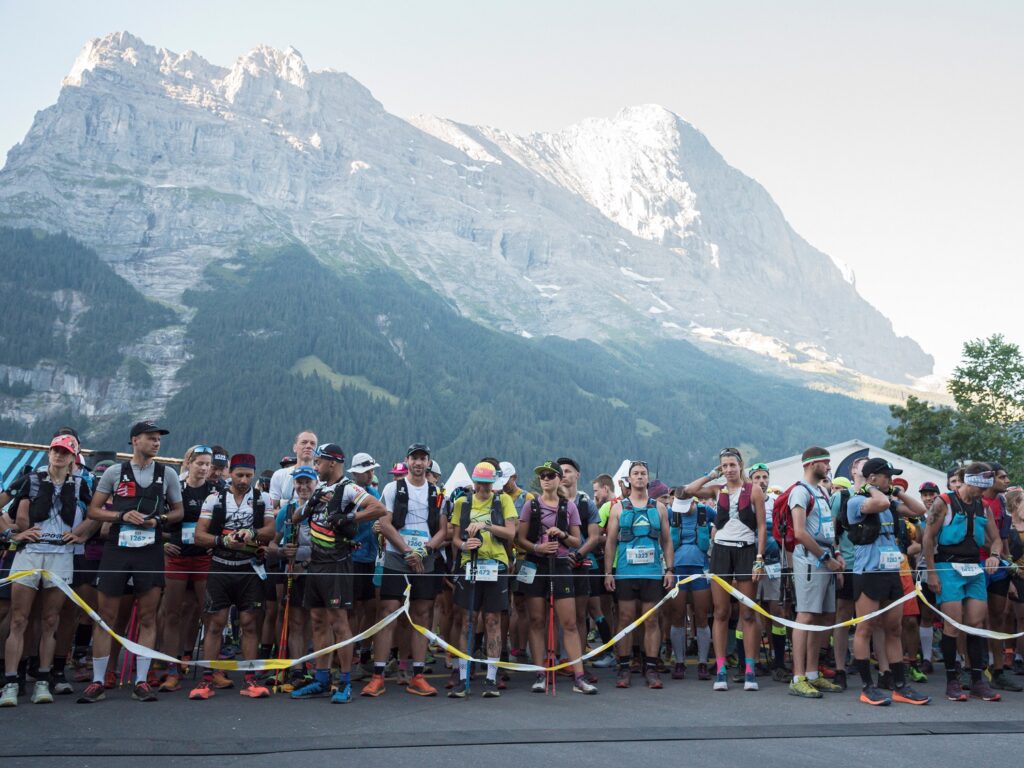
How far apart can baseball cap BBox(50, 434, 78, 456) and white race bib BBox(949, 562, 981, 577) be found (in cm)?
838

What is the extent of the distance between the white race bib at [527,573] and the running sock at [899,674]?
3.53 metres

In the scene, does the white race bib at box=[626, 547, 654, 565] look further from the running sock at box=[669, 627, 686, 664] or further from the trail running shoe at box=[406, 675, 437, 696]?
the trail running shoe at box=[406, 675, 437, 696]

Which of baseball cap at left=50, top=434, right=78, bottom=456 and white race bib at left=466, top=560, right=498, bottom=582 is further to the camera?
Result: white race bib at left=466, top=560, right=498, bottom=582

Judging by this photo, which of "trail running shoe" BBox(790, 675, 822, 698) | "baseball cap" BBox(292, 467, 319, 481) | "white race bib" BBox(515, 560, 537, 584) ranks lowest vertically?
"trail running shoe" BBox(790, 675, 822, 698)

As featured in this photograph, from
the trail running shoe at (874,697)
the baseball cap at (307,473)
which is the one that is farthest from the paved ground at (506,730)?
the baseball cap at (307,473)

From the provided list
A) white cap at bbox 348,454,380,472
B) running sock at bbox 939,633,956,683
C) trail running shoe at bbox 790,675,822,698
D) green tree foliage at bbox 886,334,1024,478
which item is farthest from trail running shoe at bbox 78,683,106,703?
green tree foliage at bbox 886,334,1024,478

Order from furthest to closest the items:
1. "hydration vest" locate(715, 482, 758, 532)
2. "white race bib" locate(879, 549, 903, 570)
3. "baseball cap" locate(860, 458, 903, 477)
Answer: "hydration vest" locate(715, 482, 758, 532) → "baseball cap" locate(860, 458, 903, 477) → "white race bib" locate(879, 549, 903, 570)

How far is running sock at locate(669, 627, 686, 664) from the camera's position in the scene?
10.2 meters

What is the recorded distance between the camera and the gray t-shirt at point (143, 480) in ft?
27.6

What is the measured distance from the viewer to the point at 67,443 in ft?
27.5

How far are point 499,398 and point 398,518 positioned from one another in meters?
154

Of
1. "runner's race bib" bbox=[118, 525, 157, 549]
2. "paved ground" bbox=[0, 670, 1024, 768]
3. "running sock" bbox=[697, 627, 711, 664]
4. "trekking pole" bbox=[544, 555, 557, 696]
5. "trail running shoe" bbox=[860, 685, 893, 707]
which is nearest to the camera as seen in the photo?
"paved ground" bbox=[0, 670, 1024, 768]

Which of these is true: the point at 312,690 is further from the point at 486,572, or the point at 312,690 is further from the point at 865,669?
the point at 865,669

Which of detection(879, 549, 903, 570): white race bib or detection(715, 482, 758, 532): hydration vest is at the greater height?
detection(715, 482, 758, 532): hydration vest
